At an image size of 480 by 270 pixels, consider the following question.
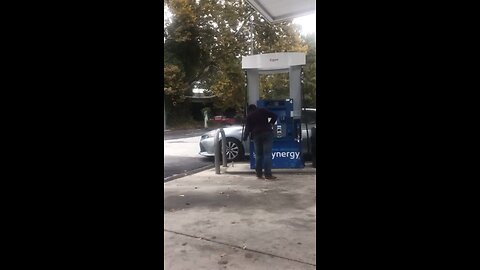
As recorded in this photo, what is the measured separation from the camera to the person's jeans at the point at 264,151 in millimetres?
7156

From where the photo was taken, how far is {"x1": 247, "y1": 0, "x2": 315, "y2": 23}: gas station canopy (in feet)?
16.1

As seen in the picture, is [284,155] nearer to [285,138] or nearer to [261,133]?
[285,138]

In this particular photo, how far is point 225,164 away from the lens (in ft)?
28.3

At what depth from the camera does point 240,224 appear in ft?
14.2

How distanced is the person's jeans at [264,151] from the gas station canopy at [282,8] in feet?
7.38

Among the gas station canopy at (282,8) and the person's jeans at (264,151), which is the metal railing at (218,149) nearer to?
the person's jeans at (264,151)

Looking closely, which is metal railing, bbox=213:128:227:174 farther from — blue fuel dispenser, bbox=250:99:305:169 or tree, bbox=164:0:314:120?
tree, bbox=164:0:314:120

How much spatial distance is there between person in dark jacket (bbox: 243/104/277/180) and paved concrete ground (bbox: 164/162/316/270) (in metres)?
0.36

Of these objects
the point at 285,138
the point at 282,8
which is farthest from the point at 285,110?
the point at 282,8

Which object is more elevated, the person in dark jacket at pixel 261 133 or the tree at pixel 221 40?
the tree at pixel 221 40

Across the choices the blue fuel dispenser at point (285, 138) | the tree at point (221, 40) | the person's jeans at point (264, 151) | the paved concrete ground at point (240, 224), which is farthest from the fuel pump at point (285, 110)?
the tree at point (221, 40)
